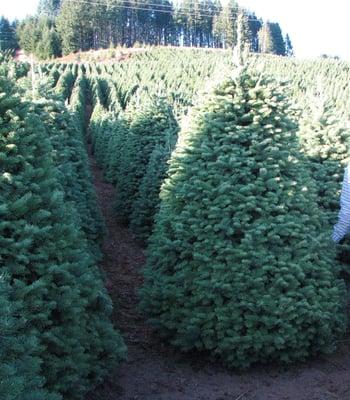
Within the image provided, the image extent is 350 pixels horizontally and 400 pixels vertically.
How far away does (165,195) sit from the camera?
6.16 meters

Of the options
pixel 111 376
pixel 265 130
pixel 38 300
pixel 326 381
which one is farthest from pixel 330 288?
pixel 38 300

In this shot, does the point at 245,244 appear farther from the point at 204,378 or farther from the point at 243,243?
the point at 204,378

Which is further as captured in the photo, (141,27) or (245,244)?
(141,27)

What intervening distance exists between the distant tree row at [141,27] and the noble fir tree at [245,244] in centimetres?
7716

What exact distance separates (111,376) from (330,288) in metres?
2.67

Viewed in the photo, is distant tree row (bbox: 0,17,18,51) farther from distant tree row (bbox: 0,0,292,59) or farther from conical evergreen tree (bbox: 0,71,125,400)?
conical evergreen tree (bbox: 0,71,125,400)

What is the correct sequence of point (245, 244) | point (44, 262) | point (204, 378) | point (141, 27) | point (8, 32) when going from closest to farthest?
point (44, 262)
point (245, 244)
point (204, 378)
point (8, 32)
point (141, 27)

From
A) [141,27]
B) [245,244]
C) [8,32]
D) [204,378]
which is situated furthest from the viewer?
[141,27]

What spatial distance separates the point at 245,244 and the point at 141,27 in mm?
92553

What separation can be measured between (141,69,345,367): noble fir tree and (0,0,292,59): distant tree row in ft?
253

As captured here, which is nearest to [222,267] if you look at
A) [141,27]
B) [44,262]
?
[44,262]

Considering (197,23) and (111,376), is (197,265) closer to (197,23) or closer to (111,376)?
(111,376)

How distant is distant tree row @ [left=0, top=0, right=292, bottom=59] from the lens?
3159 inches

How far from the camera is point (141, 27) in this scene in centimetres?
9175
